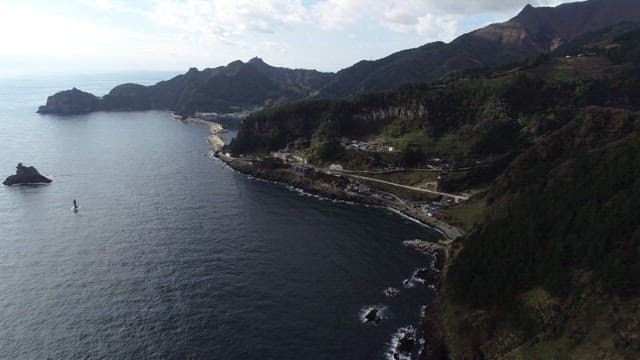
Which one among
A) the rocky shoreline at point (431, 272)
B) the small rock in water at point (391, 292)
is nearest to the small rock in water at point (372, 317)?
the rocky shoreline at point (431, 272)

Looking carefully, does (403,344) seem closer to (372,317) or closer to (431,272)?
(372,317)

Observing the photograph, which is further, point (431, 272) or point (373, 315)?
point (431, 272)

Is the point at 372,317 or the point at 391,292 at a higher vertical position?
the point at 391,292

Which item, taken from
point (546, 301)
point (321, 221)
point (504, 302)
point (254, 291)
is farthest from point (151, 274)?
point (546, 301)

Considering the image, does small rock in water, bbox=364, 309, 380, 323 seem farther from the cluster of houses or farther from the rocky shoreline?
the cluster of houses

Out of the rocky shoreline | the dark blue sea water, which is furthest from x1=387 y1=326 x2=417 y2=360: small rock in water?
the dark blue sea water

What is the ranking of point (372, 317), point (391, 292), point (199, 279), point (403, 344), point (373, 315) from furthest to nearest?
point (199, 279)
point (391, 292)
point (373, 315)
point (372, 317)
point (403, 344)

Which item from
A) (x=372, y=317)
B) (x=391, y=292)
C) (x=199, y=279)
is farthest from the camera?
(x=199, y=279)

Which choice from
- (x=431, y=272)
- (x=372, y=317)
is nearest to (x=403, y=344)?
(x=372, y=317)

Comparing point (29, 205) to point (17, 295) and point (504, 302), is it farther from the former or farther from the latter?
point (504, 302)

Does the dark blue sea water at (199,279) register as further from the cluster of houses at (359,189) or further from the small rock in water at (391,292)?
the cluster of houses at (359,189)
